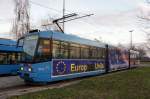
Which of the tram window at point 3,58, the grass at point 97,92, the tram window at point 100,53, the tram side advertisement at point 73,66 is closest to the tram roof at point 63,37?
the tram side advertisement at point 73,66

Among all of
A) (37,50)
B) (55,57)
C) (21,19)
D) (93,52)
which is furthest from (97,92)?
(21,19)

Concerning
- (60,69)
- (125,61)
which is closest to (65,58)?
(60,69)

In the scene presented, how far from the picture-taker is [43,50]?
1708 cm

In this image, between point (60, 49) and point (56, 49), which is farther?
point (60, 49)

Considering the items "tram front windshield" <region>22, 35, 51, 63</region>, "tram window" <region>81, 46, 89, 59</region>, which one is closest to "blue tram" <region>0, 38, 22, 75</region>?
"tram window" <region>81, 46, 89, 59</region>

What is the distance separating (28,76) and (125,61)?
23.1m

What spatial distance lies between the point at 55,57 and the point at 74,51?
9.46 feet

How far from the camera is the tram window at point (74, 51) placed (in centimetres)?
2011

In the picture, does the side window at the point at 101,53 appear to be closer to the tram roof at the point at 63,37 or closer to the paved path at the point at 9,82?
the tram roof at the point at 63,37

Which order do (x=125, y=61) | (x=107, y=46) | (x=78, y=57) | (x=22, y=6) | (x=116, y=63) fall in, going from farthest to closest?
(x=22, y=6) → (x=125, y=61) → (x=116, y=63) → (x=107, y=46) → (x=78, y=57)

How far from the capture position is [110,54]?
30281mm

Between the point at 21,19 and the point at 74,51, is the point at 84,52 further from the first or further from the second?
the point at 21,19

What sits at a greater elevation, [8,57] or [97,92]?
[8,57]

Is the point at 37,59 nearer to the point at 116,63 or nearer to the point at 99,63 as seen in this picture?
the point at 99,63
